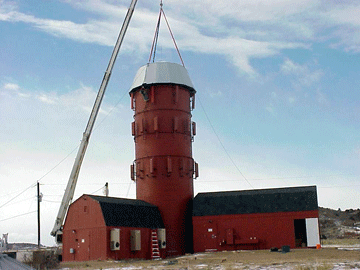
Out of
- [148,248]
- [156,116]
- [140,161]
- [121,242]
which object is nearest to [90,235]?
[121,242]

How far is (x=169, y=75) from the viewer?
4672cm

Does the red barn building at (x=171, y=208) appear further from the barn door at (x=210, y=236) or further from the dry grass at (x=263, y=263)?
the dry grass at (x=263, y=263)

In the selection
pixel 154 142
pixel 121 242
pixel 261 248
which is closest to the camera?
pixel 121 242

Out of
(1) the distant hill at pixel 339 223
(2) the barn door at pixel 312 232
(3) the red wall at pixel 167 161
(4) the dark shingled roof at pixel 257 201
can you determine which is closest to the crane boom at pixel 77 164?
(3) the red wall at pixel 167 161

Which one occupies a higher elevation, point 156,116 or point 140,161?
point 156,116

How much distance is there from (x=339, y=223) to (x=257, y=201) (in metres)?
42.5

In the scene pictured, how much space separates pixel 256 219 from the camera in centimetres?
4306

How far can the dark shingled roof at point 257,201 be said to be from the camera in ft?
140

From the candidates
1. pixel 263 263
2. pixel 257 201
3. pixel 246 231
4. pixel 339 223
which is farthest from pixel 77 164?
pixel 339 223

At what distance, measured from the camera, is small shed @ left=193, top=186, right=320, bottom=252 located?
42081 mm

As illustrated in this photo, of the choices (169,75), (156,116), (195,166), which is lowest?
(195,166)

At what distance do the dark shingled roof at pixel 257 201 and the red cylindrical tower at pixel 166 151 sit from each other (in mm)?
2126

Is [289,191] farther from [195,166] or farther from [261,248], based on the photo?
[195,166]

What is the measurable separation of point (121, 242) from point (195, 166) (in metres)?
12.5
